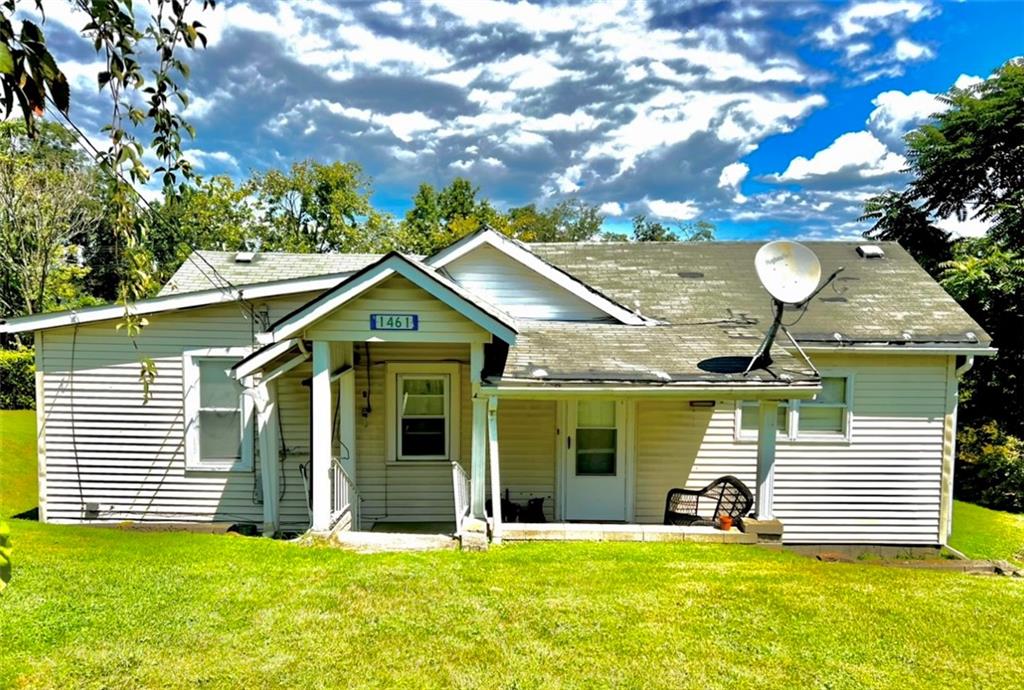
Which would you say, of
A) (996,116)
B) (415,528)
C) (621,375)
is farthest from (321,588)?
(996,116)

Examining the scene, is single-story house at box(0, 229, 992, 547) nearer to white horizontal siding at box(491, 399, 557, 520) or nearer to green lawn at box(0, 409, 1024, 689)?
white horizontal siding at box(491, 399, 557, 520)

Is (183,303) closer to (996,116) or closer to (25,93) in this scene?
(25,93)

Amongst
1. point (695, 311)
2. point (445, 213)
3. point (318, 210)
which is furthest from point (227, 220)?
point (695, 311)

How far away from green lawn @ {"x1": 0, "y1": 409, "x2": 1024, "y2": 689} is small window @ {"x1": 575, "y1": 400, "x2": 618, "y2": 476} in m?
2.86

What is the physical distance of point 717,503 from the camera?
842 centimetres

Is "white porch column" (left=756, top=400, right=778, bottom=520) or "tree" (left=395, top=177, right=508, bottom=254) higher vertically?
"tree" (left=395, top=177, right=508, bottom=254)

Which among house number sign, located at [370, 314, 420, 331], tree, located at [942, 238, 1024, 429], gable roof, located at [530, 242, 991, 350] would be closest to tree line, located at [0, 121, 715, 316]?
gable roof, located at [530, 242, 991, 350]

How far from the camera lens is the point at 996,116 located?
18562 mm

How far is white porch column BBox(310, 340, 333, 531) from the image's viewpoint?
722 centimetres

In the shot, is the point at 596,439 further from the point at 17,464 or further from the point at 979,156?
the point at 979,156

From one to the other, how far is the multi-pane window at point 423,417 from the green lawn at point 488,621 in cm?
296

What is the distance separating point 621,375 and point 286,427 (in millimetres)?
5486

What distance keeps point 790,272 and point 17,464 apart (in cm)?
1701

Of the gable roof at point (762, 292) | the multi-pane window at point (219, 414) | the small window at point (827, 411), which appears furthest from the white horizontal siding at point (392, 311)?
the small window at point (827, 411)
